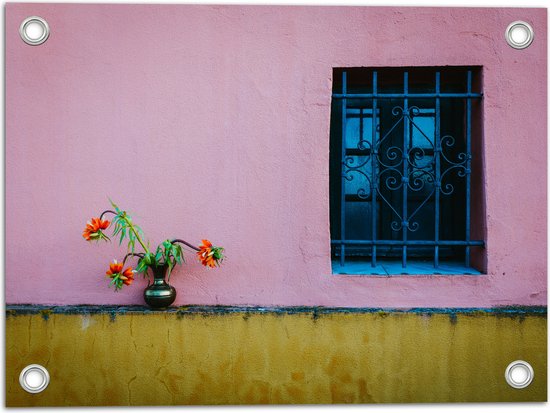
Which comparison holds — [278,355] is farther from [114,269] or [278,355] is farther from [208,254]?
[114,269]

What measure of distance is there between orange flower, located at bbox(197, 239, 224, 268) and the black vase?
0.27 meters

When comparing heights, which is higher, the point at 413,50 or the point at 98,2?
the point at 98,2

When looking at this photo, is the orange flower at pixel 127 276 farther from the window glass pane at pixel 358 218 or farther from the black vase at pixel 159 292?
the window glass pane at pixel 358 218

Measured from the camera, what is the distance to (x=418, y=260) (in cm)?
307

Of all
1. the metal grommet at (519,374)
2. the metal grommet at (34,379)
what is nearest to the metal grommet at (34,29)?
the metal grommet at (34,379)

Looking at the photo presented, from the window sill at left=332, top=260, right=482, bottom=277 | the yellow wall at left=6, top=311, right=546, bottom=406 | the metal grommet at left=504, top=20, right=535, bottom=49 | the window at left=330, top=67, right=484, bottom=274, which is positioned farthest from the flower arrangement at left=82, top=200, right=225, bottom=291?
the metal grommet at left=504, top=20, right=535, bottom=49

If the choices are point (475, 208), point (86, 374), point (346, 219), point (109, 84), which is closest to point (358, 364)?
point (346, 219)

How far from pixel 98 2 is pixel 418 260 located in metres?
2.71

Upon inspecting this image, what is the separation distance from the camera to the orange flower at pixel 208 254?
2463 millimetres

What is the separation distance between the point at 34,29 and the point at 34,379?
2174 mm

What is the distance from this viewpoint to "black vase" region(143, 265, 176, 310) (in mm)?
2566

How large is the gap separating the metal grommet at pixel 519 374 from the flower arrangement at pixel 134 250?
191 cm

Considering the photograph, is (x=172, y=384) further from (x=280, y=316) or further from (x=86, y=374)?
(x=280, y=316)

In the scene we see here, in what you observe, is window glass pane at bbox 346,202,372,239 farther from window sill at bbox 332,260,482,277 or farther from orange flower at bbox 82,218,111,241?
orange flower at bbox 82,218,111,241
